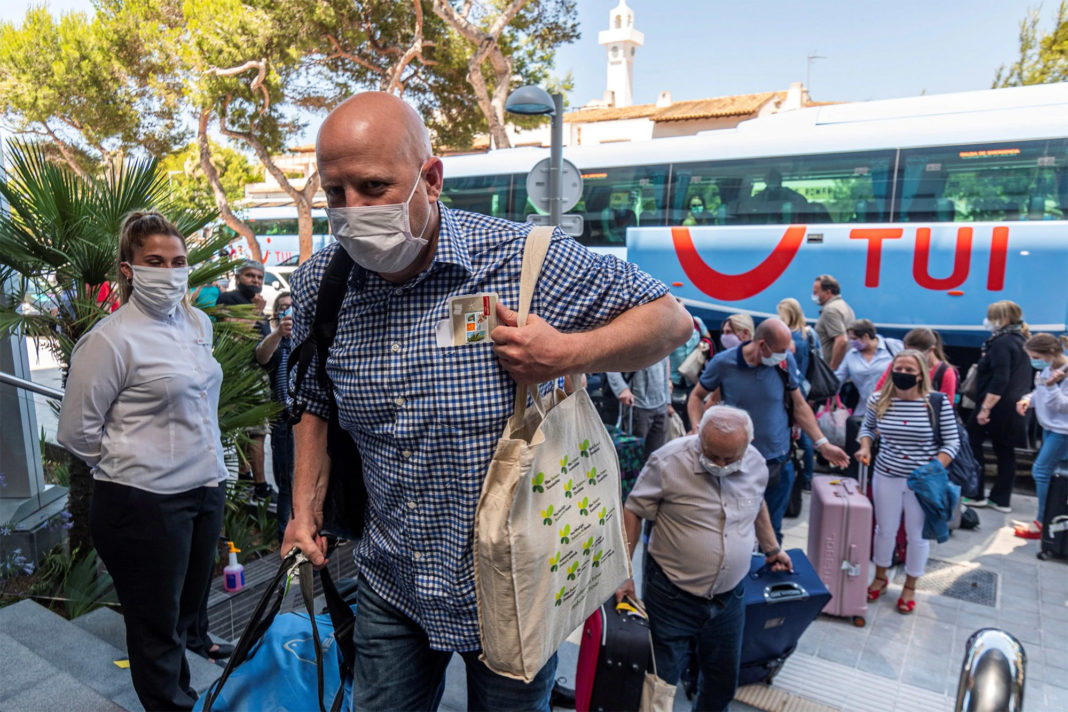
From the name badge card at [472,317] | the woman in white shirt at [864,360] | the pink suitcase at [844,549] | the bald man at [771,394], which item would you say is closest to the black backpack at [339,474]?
the name badge card at [472,317]

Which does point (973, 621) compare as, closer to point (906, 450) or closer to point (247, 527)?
point (906, 450)

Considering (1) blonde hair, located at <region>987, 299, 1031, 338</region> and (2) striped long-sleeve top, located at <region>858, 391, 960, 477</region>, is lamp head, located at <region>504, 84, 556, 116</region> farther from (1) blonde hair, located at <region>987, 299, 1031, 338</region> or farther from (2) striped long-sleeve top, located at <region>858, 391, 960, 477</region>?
(1) blonde hair, located at <region>987, 299, 1031, 338</region>

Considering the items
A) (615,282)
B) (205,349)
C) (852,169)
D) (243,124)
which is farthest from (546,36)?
(615,282)

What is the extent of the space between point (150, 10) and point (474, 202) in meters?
12.1

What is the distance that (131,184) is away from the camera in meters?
3.98

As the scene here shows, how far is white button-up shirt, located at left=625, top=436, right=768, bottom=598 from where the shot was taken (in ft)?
10.6

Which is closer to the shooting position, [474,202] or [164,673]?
[164,673]

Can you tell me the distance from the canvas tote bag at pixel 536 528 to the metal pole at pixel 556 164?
569 cm

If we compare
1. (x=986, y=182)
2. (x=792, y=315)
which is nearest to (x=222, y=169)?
(x=986, y=182)

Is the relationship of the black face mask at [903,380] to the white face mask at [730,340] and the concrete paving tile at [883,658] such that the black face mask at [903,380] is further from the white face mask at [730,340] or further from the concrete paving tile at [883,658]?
the white face mask at [730,340]

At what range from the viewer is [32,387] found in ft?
12.1

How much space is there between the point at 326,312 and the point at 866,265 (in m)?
10.1

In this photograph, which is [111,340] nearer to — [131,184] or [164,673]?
[164,673]

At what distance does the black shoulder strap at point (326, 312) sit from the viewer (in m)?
1.64
